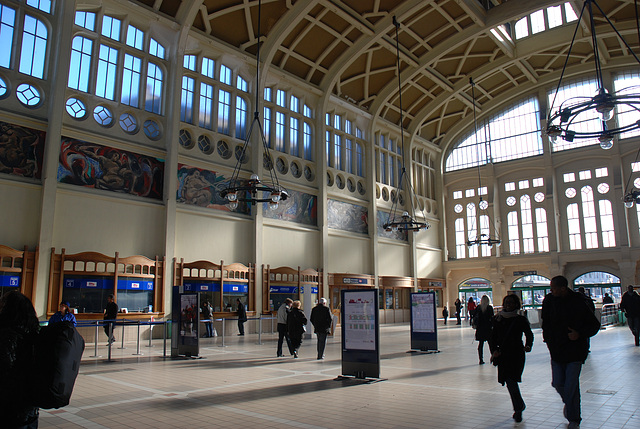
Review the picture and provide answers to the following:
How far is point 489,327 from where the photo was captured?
10.3 meters

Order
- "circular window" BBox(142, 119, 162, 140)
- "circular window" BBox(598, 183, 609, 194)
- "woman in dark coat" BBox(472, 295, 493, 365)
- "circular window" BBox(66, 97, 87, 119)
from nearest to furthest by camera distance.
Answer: "woman in dark coat" BBox(472, 295, 493, 365)
"circular window" BBox(66, 97, 87, 119)
"circular window" BBox(142, 119, 162, 140)
"circular window" BBox(598, 183, 609, 194)

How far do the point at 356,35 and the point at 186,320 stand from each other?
59.6ft

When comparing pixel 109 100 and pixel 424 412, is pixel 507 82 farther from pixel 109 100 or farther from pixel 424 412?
pixel 424 412

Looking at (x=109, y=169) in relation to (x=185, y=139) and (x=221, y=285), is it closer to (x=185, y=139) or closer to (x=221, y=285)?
(x=185, y=139)

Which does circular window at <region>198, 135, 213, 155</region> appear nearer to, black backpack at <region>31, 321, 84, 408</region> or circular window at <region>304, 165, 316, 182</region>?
circular window at <region>304, 165, 316, 182</region>

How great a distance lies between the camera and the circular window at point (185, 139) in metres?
20.5

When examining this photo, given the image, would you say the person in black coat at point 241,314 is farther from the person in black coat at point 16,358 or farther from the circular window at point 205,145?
the person in black coat at point 16,358

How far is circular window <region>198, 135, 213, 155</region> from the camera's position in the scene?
831 inches

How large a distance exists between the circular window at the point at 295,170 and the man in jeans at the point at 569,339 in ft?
66.7

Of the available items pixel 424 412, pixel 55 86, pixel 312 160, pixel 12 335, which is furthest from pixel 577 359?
pixel 312 160

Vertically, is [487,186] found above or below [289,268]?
above

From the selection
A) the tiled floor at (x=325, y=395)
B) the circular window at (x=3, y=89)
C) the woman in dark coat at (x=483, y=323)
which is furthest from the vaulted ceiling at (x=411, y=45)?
the woman in dark coat at (x=483, y=323)

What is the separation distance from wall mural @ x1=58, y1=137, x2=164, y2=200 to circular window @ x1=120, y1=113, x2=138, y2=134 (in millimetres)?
930

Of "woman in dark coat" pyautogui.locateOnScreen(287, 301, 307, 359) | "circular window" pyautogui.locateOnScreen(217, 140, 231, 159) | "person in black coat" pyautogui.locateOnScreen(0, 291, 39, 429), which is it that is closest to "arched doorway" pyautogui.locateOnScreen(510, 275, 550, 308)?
"circular window" pyautogui.locateOnScreen(217, 140, 231, 159)
